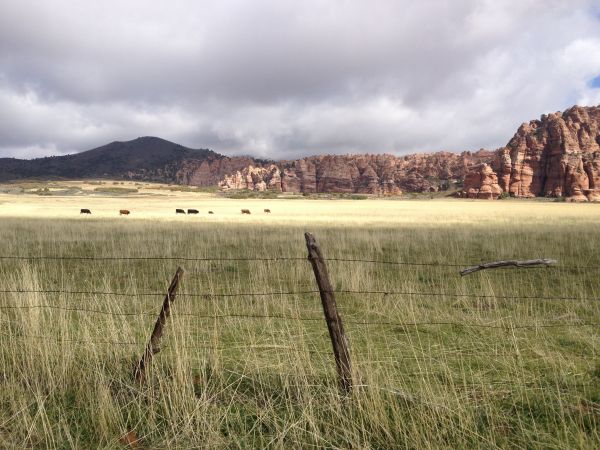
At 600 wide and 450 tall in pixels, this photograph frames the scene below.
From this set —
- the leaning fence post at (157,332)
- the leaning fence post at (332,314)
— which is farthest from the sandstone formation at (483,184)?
the leaning fence post at (157,332)

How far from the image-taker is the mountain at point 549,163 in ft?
454

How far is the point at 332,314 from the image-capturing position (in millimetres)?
4254

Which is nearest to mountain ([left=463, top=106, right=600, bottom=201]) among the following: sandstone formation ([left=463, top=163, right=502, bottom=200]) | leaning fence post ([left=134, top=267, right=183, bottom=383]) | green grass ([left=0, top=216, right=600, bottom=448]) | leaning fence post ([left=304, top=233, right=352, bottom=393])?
sandstone formation ([left=463, top=163, right=502, bottom=200])

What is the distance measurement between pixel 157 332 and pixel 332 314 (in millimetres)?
1974

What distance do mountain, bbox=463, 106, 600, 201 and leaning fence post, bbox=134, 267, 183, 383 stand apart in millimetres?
155771

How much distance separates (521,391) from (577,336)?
338 centimetres

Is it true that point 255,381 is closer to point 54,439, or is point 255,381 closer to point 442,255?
point 54,439

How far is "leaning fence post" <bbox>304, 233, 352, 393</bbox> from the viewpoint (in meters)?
4.24

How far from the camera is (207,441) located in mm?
3799

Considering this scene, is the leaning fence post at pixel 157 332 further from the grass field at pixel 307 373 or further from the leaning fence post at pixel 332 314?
the leaning fence post at pixel 332 314

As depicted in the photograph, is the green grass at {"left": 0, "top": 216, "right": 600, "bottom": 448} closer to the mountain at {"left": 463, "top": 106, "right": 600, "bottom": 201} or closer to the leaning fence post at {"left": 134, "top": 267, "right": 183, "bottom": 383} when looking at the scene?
the leaning fence post at {"left": 134, "top": 267, "right": 183, "bottom": 383}

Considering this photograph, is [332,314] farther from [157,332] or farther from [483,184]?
[483,184]

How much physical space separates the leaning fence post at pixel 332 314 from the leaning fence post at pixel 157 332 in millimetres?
1525

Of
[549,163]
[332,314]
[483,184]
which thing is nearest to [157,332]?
[332,314]
